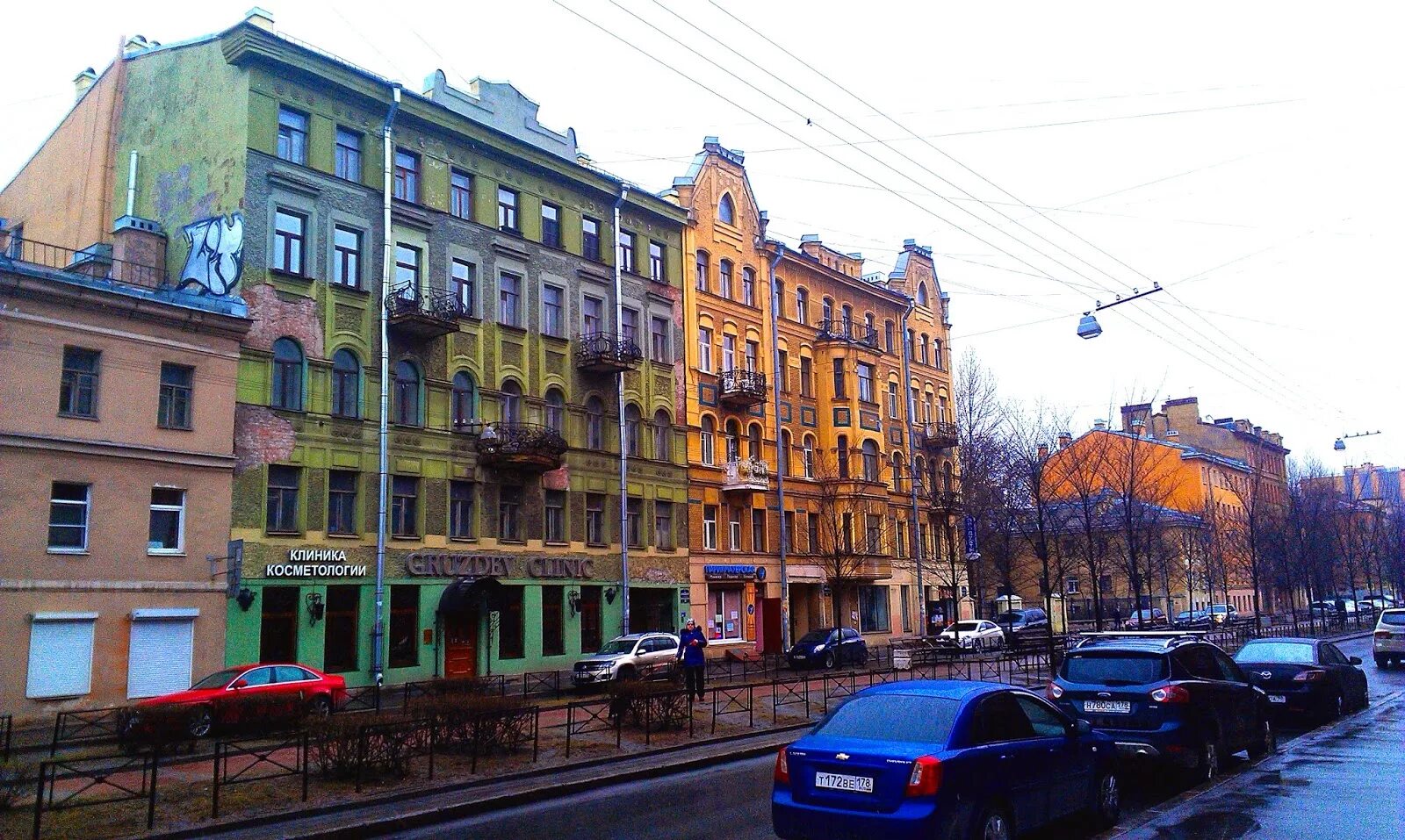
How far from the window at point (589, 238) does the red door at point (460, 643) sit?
44.7 feet

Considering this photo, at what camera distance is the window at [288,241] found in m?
29.0

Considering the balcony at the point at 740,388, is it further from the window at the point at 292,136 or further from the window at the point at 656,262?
the window at the point at 292,136

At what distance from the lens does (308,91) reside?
30031 mm

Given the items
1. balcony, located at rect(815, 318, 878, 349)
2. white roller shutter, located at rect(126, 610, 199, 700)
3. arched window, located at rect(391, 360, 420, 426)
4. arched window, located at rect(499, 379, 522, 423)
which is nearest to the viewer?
white roller shutter, located at rect(126, 610, 199, 700)

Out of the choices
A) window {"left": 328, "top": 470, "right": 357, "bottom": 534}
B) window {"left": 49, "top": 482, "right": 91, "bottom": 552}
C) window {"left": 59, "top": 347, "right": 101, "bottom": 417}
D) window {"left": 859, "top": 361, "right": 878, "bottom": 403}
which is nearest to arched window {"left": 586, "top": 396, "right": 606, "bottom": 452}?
window {"left": 328, "top": 470, "right": 357, "bottom": 534}

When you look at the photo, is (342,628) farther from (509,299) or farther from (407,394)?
(509,299)

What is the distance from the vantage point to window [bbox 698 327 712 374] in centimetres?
4297

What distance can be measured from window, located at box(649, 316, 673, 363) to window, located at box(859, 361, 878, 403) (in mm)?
12112

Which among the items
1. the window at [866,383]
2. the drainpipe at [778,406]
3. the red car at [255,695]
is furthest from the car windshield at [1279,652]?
the window at [866,383]

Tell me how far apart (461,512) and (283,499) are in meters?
5.92

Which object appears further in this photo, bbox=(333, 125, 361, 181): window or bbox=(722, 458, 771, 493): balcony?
bbox=(722, 458, 771, 493): balcony

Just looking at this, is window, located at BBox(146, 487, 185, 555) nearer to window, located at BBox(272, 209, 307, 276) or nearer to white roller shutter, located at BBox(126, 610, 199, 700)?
white roller shutter, located at BBox(126, 610, 199, 700)

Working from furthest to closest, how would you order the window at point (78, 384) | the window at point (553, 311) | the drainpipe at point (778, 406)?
the drainpipe at point (778, 406)
the window at point (553, 311)
the window at point (78, 384)

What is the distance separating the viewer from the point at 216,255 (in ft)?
93.6
